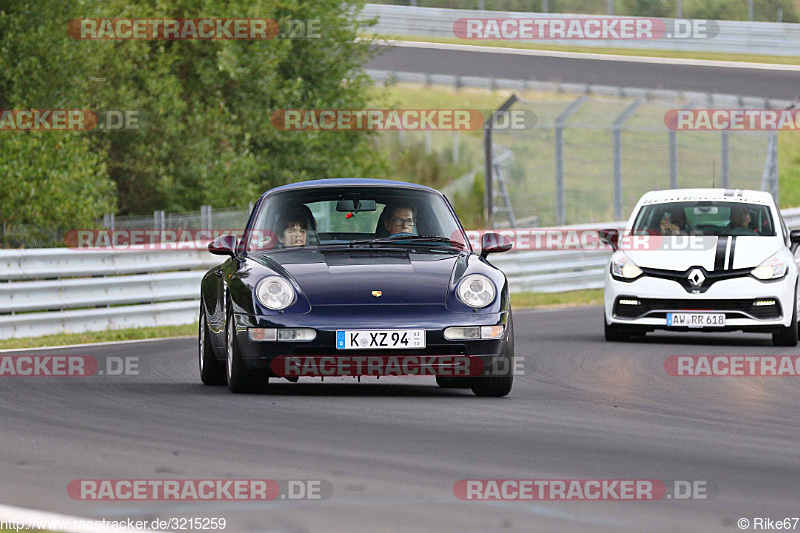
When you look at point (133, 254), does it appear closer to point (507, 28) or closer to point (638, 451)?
point (638, 451)

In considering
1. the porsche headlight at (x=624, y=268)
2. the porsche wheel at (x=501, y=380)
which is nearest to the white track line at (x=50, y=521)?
the porsche wheel at (x=501, y=380)

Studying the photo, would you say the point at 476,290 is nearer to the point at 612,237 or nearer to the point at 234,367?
the point at 234,367

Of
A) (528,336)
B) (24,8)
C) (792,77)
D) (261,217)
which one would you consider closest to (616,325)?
(528,336)

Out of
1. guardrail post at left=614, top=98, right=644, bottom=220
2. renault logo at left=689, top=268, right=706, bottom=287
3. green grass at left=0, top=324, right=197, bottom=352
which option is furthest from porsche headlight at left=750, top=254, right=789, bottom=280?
guardrail post at left=614, top=98, right=644, bottom=220

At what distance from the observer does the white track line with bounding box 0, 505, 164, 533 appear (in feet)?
18.1

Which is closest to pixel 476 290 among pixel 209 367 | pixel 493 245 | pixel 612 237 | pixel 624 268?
pixel 493 245

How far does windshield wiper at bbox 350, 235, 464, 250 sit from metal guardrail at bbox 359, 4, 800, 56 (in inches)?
1228

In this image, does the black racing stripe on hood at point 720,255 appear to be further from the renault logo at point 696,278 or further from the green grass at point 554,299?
the green grass at point 554,299

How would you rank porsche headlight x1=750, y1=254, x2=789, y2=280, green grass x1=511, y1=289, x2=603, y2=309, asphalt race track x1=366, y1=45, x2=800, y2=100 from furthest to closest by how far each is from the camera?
asphalt race track x1=366, y1=45, x2=800, y2=100 → green grass x1=511, y1=289, x2=603, y2=309 → porsche headlight x1=750, y1=254, x2=789, y2=280

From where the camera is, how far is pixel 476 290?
9.69 meters

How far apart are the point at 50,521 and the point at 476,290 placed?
4.45 meters

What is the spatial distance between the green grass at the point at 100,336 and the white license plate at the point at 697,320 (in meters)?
5.61

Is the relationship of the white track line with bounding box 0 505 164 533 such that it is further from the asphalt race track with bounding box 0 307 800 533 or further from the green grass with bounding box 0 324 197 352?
the green grass with bounding box 0 324 197 352

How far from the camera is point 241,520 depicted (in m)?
5.76
